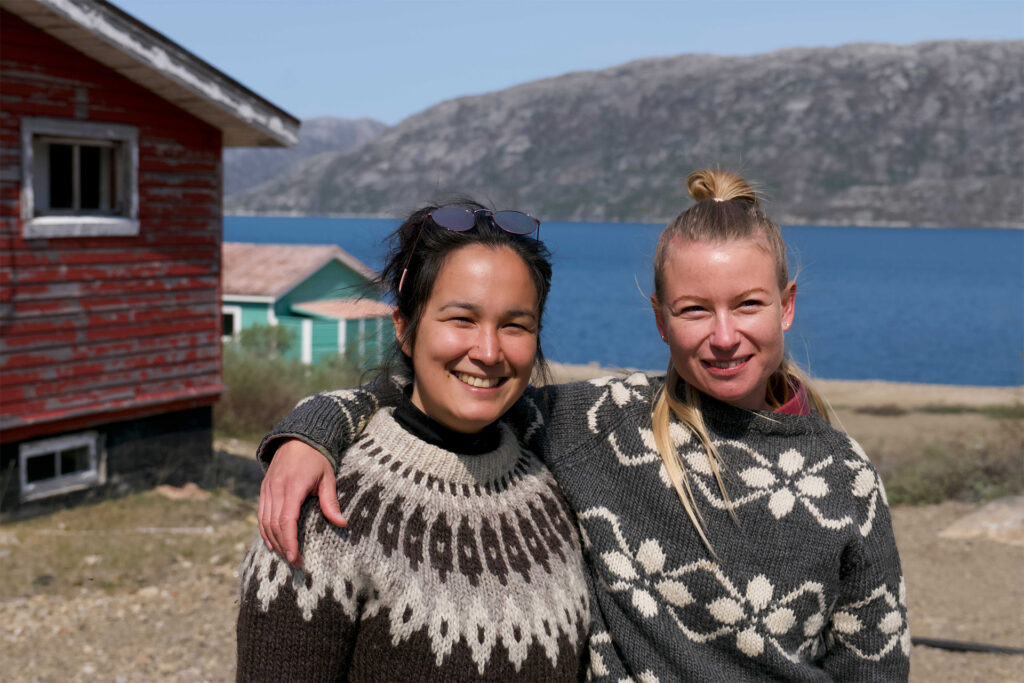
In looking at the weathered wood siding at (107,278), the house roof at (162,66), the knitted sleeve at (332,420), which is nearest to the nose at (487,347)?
the knitted sleeve at (332,420)

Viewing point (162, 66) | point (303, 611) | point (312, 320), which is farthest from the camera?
point (312, 320)

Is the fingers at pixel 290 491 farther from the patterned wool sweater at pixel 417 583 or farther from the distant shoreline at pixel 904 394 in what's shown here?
the distant shoreline at pixel 904 394

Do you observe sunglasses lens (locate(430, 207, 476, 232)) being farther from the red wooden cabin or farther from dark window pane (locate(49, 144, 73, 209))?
dark window pane (locate(49, 144, 73, 209))

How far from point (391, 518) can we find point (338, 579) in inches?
7.4

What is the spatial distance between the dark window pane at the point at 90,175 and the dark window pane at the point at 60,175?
14 cm

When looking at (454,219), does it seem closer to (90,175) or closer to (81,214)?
(81,214)

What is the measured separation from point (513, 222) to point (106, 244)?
7.92m

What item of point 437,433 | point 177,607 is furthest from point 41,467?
point 437,433

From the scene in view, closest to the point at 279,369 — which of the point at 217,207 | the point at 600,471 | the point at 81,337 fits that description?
the point at 217,207

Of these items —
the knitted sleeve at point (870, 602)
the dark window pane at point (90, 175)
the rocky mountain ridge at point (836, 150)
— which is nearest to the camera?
the knitted sleeve at point (870, 602)

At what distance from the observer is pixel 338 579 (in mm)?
1972

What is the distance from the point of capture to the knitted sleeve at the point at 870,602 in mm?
2328

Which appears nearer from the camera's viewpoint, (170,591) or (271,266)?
(170,591)

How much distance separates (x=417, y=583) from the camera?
2.05m
